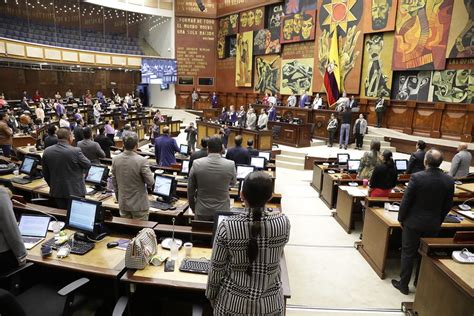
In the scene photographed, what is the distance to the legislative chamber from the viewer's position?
2.89 m

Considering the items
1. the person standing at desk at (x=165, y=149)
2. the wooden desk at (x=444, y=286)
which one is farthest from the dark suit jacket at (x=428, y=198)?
the person standing at desk at (x=165, y=149)

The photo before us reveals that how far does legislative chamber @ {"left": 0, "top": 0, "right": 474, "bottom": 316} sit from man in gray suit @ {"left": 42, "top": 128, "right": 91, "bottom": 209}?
2 centimetres

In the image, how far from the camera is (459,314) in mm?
2906

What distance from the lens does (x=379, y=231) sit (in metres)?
4.52

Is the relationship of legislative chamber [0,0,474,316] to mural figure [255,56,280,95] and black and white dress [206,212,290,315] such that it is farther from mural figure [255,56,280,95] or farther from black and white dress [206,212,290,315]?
mural figure [255,56,280,95]

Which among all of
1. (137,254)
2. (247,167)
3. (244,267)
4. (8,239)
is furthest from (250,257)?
(247,167)

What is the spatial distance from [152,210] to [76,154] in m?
1.24

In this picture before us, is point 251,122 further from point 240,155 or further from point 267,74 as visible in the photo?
point 267,74

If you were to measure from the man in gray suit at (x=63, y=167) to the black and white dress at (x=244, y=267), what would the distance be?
3272mm

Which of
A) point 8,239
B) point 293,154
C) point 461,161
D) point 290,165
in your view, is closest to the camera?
point 8,239

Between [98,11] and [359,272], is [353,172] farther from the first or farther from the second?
[98,11]

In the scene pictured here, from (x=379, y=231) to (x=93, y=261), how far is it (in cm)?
356

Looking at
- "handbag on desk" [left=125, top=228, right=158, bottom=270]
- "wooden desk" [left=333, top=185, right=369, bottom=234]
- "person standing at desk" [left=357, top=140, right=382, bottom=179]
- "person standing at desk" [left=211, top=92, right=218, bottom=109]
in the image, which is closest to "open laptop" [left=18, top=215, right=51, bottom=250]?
"handbag on desk" [left=125, top=228, right=158, bottom=270]

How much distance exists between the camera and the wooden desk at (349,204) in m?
5.63
